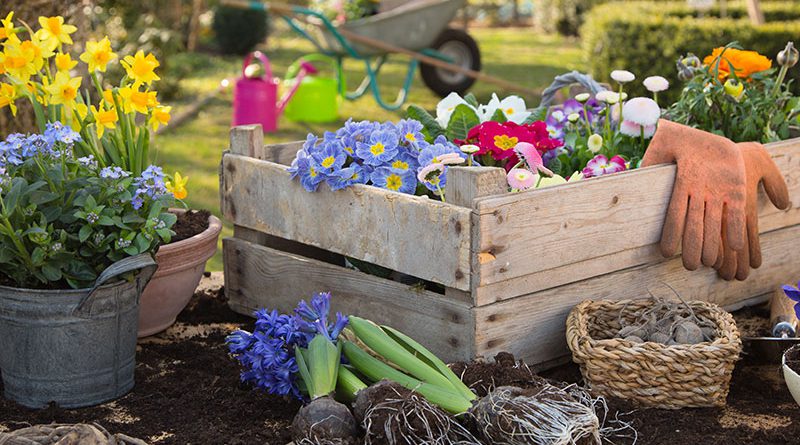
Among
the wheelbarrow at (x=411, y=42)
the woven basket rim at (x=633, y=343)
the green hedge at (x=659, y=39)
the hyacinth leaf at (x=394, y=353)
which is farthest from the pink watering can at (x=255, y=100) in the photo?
the hyacinth leaf at (x=394, y=353)

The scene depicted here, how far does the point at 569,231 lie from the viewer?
2609 mm

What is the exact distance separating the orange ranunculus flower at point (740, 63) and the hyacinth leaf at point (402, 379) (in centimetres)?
166

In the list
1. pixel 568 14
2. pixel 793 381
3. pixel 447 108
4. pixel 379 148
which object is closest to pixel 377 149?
pixel 379 148

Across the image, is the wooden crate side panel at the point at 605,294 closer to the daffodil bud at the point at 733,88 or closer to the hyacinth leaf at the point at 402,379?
the hyacinth leaf at the point at 402,379

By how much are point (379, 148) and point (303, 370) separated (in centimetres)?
70

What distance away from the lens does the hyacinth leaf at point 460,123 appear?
10.0 ft

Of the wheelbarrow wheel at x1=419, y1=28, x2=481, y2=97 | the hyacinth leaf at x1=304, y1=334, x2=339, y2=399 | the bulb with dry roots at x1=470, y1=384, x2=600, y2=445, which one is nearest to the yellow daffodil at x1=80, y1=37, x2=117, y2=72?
the hyacinth leaf at x1=304, y1=334, x2=339, y2=399

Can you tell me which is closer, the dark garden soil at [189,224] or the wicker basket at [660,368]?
the wicker basket at [660,368]

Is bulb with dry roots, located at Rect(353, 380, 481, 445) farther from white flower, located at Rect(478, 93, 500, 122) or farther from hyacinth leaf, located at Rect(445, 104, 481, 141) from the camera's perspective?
white flower, located at Rect(478, 93, 500, 122)

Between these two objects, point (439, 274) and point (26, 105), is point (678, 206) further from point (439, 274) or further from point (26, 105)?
point (26, 105)

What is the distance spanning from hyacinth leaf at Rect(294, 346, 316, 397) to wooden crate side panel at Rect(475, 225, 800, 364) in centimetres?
45

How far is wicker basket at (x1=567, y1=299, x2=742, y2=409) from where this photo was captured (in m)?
2.37

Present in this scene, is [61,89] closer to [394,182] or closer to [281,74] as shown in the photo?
[394,182]

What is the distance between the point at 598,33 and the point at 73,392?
6.50 m
